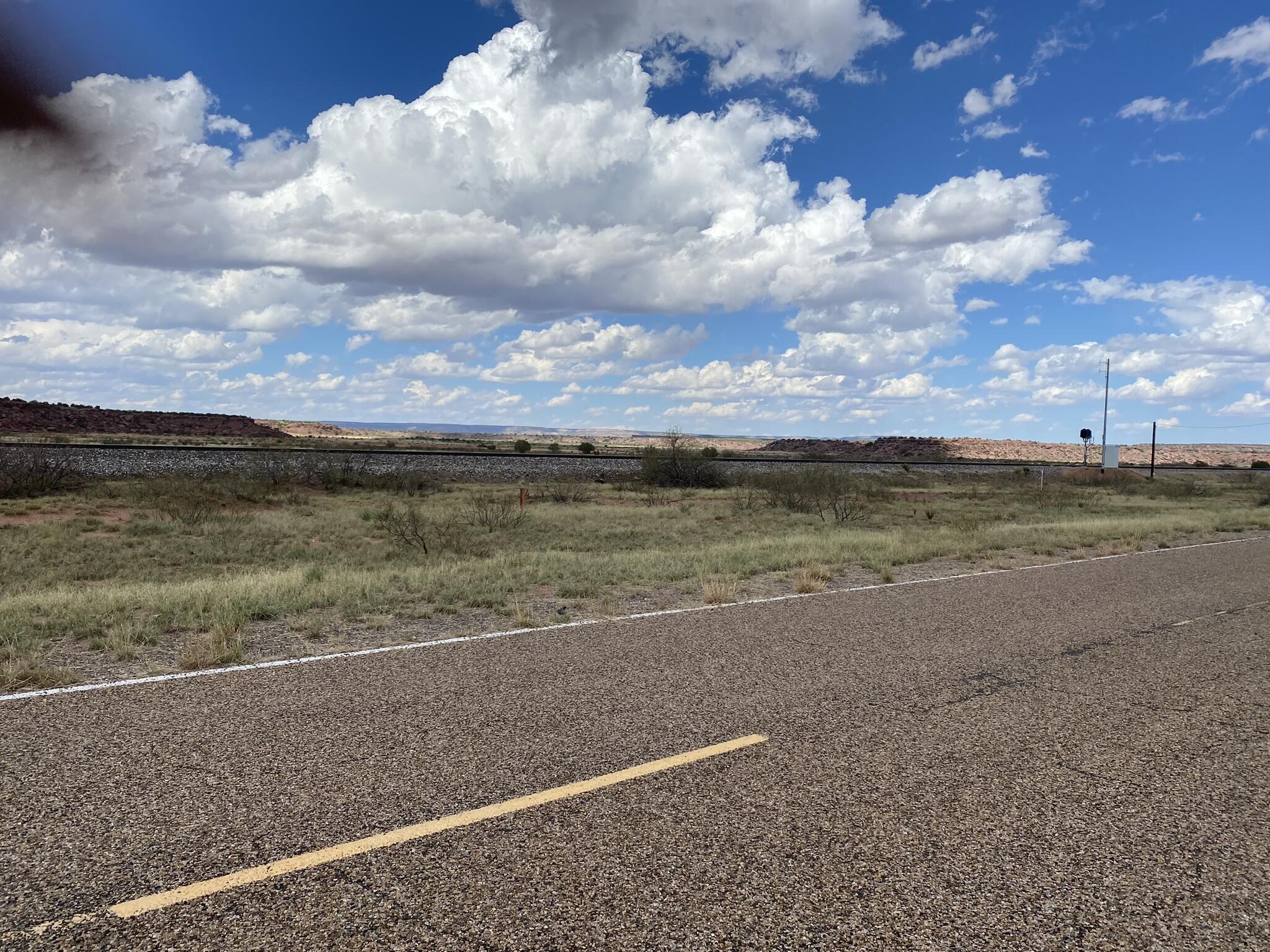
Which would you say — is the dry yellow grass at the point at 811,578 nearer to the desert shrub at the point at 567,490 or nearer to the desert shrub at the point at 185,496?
the desert shrub at the point at 185,496

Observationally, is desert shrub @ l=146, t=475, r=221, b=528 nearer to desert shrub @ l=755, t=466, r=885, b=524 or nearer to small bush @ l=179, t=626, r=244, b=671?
small bush @ l=179, t=626, r=244, b=671

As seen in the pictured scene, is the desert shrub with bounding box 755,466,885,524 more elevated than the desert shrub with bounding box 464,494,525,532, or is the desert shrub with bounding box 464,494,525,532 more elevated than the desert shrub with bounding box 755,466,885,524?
the desert shrub with bounding box 755,466,885,524

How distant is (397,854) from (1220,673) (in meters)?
7.31

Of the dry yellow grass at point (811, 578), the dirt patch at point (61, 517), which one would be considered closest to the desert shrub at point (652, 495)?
the dry yellow grass at point (811, 578)

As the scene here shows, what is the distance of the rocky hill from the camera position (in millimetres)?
93062

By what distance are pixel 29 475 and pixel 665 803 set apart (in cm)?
3311

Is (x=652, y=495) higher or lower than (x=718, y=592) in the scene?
lower

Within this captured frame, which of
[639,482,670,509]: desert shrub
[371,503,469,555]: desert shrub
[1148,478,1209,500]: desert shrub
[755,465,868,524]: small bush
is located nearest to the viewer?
[371,503,469,555]: desert shrub

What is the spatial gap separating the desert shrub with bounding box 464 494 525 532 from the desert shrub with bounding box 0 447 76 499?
15.0m

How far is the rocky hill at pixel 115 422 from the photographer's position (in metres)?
93.1

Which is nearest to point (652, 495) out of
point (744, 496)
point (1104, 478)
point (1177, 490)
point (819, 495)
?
point (744, 496)

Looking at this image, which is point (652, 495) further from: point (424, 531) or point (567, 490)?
point (424, 531)

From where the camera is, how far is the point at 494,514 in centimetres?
2591

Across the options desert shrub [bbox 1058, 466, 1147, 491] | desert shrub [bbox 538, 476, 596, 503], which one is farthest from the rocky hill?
desert shrub [bbox 1058, 466, 1147, 491]
